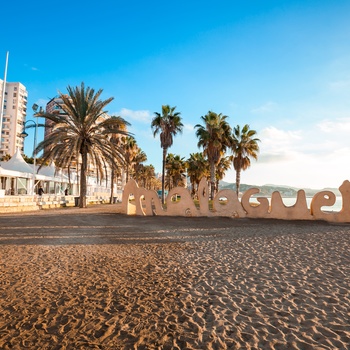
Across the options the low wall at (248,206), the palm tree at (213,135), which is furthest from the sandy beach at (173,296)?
the palm tree at (213,135)

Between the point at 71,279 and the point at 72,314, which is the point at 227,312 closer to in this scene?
the point at 72,314

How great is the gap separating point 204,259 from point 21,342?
4746mm

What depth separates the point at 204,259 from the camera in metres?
7.19

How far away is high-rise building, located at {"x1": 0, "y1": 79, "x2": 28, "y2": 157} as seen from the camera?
96938 millimetres

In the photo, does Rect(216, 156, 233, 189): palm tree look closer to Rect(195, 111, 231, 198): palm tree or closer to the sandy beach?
Rect(195, 111, 231, 198): palm tree

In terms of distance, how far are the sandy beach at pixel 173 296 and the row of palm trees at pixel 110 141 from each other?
585 inches

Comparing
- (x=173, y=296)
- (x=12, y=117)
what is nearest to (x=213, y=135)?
(x=173, y=296)

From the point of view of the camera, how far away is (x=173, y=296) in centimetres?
462

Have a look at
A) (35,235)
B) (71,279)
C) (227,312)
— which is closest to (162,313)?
(227,312)

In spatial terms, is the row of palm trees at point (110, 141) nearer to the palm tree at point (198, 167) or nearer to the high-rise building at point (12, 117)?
the palm tree at point (198, 167)

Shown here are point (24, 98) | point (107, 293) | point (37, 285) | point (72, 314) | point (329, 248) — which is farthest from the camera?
point (24, 98)

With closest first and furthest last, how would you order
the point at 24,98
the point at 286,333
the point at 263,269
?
the point at 286,333, the point at 263,269, the point at 24,98

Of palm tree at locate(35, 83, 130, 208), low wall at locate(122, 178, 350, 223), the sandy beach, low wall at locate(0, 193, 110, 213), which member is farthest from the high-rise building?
the sandy beach

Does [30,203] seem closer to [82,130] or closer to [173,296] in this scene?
[82,130]
